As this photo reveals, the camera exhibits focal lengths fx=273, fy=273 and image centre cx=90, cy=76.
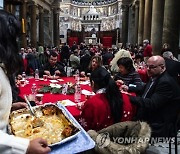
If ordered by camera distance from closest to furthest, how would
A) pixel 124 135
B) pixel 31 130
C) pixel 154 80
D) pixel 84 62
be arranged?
1. pixel 31 130
2. pixel 124 135
3. pixel 154 80
4. pixel 84 62

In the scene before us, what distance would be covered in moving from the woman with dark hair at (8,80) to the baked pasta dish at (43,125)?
155 mm

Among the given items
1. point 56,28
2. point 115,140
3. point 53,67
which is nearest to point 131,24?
point 56,28

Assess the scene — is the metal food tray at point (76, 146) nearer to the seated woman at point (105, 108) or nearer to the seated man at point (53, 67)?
the seated woman at point (105, 108)

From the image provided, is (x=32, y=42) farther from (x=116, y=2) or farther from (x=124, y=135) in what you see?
(x=116, y=2)

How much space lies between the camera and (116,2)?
46.3 metres

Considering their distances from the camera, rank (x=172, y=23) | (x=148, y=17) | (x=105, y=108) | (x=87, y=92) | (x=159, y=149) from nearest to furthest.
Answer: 1. (x=105, y=108)
2. (x=159, y=149)
3. (x=87, y=92)
4. (x=172, y=23)
5. (x=148, y=17)

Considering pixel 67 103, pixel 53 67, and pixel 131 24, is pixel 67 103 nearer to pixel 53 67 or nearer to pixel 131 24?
pixel 53 67

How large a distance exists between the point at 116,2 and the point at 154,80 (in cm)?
4459

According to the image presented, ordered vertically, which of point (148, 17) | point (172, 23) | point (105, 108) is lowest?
point (105, 108)

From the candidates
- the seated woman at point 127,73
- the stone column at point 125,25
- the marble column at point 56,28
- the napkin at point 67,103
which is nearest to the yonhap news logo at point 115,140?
the napkin at point 67,103

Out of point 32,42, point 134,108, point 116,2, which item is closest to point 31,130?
point 134,108

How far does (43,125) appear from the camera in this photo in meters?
1.63

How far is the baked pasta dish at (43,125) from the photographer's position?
1.53m

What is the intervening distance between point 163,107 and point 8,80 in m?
2.50
